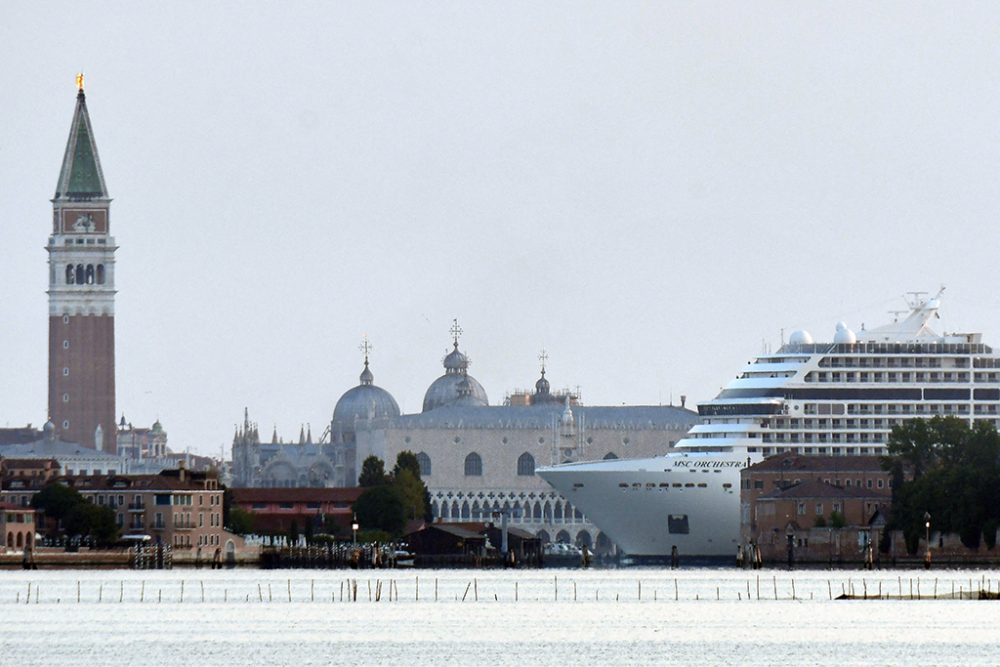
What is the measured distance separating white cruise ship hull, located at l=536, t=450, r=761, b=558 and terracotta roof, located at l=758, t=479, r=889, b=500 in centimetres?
361

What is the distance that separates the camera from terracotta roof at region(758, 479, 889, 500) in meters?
143

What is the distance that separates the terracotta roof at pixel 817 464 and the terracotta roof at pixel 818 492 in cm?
92

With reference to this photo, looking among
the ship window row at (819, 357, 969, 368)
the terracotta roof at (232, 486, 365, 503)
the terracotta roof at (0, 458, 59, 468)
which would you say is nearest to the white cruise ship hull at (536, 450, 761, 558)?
the ship window row at (819, 357, 969, 368)

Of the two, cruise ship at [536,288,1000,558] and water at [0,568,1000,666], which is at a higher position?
cruise ship at [536,288,1000,558]

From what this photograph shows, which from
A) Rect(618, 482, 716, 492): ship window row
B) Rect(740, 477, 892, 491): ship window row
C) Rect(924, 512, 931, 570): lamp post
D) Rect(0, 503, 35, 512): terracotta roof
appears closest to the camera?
Rect(924, 512, 931, 570): lamp post

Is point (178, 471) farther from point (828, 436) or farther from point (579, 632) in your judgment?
point (579, 632)

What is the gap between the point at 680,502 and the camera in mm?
147125

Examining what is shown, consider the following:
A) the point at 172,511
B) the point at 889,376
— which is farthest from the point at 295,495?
the point at 889,376

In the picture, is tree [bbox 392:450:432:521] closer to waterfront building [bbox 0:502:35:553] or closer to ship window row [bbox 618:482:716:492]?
ship window row [bbox 618:482:716:492]

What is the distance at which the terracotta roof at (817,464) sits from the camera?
5704 inches

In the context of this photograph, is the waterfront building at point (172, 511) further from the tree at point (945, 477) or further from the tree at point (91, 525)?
the tree at point (945, 477)

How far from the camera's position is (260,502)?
18938cm

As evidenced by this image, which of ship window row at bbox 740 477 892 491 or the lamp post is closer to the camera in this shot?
the lamp post

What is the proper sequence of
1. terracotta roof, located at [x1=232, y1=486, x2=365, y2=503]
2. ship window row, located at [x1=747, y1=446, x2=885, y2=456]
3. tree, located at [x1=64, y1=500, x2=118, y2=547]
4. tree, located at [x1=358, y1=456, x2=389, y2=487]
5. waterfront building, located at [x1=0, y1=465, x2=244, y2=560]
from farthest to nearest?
1. terracotta roof, located at [x1=232, y1=486, x2=365, y2=503]
2. tree, located at [x1=358, y1=456, x2=389, y2=487]
3. waterfront building, located at [x1=0, y1=465, x2=244, y2=560]
4. ship window row, located at [x1=747, y1=446, x2=885, y2=456]
5. tree, located at [x1=64, y1=500, x2=118, y2=547]
